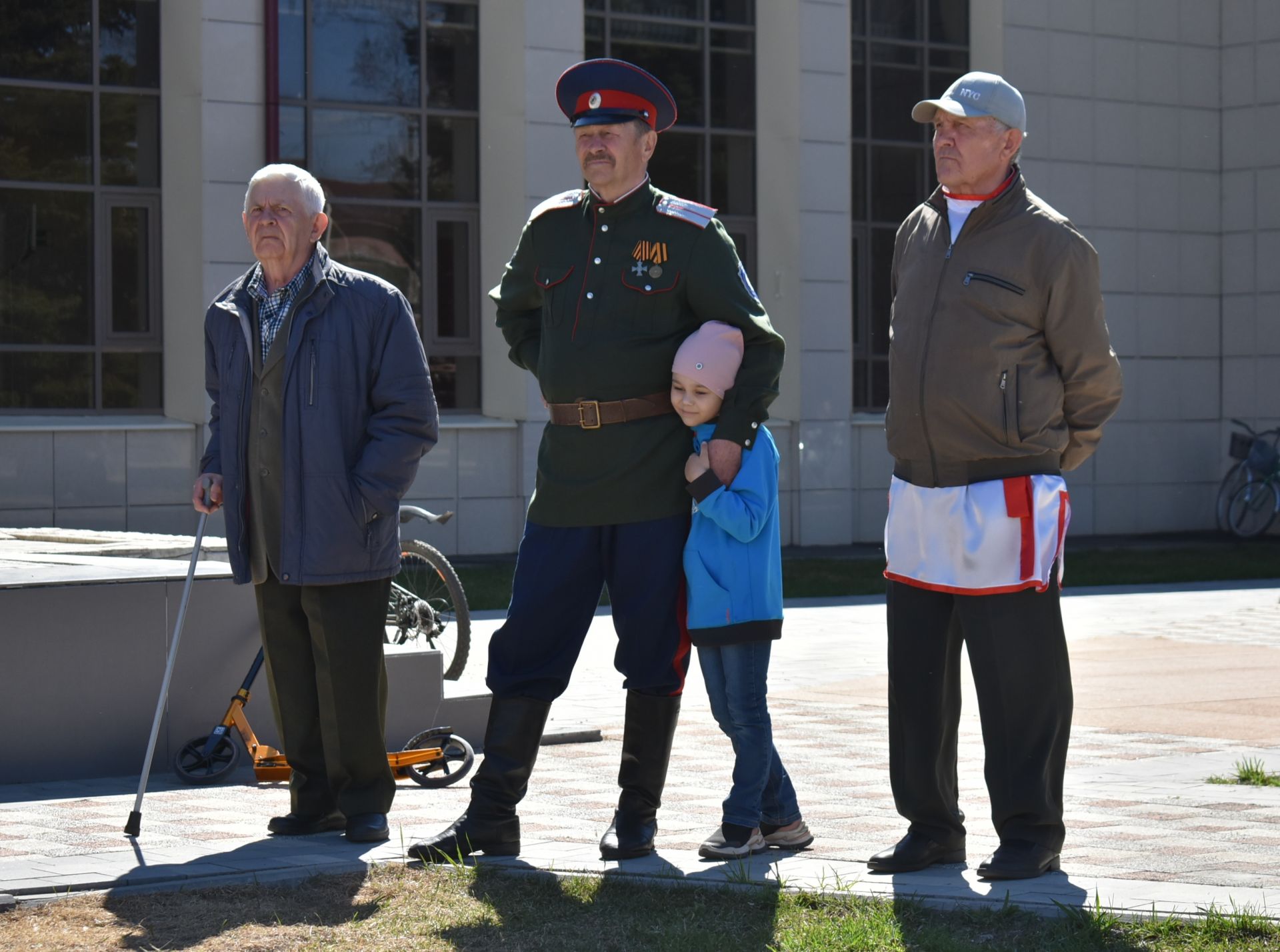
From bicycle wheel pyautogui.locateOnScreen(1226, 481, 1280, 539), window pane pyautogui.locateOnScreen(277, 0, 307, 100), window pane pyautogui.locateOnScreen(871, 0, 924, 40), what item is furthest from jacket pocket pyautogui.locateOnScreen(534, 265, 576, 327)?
bicycle wheel pyautogui.locateOnScreen(1226, 481, 1280, 539)

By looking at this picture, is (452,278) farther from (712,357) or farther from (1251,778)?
(712,357)

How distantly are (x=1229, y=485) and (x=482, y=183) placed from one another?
1049 cm

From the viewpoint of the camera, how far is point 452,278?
62.6 feet

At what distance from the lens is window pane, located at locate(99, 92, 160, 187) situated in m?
17.5

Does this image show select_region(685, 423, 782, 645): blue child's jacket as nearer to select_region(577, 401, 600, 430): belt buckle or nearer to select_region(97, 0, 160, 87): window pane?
select_region(577, 401, 600, 430): belt buckle

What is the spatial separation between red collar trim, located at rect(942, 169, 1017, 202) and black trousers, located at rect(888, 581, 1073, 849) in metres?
1.03

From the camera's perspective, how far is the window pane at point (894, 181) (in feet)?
71.9

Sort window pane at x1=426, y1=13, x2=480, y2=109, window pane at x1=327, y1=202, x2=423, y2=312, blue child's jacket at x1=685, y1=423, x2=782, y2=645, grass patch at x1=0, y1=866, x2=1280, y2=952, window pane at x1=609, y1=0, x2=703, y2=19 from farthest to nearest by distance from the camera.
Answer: window pane at x1=609, y1=0, x2=703, y2=19 → window pane at x1=426, y1=13, x2=480, y2=109 → window pane at x1=327, y1=202, x2=423, y2=312 → blue child's jacket at x1=685, y1=423, x2=782, y2=645 → grass patch at x1=0, y1=866, x2=1280, y2=952

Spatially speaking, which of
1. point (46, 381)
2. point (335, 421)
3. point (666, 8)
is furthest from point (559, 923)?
point (666, 8)

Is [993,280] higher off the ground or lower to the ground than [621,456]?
higher

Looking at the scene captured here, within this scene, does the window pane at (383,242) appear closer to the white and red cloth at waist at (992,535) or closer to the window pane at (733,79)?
the window pane at (733,79)

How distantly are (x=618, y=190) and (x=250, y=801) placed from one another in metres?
2.46

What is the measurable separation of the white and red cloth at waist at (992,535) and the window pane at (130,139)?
1372cm

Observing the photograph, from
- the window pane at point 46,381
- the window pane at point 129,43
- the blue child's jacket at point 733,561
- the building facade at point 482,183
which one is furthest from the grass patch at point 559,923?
the window pane at point 129,43
